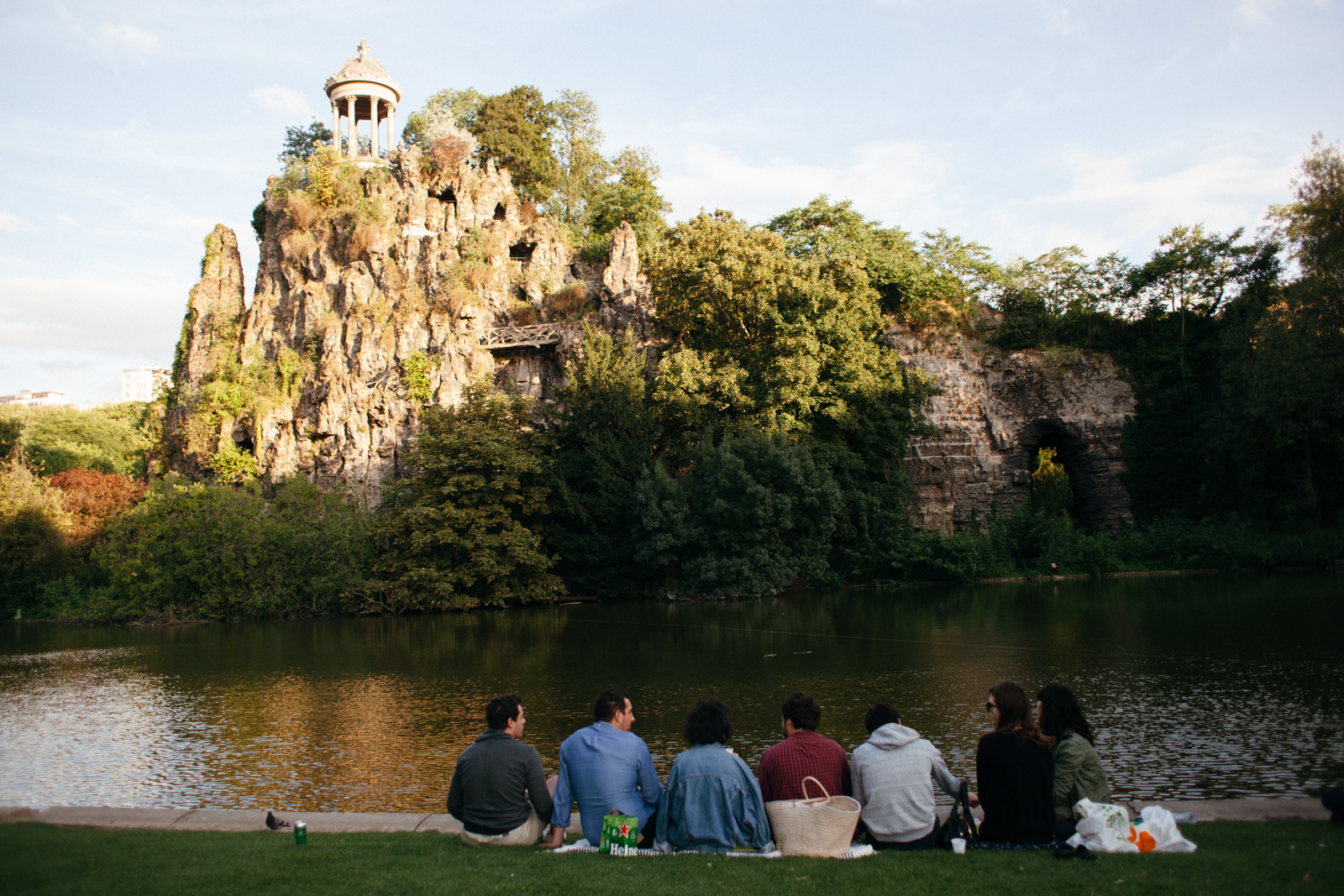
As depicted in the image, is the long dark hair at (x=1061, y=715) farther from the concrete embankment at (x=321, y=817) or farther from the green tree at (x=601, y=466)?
the green tree at (x=601, y=466)

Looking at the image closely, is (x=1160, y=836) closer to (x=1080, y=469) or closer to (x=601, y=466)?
(x=601, y=466)

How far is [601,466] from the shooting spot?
30406 millimetres

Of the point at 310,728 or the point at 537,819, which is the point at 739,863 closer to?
the point at 537,819

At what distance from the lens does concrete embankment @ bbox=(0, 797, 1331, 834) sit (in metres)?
5.97

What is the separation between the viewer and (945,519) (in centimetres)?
3575

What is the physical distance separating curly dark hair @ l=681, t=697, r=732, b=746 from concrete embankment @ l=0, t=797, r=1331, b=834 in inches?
60.1

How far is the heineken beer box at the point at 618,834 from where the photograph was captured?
5570 millimetres

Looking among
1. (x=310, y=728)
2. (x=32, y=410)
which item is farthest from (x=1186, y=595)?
(x=32, y=410)

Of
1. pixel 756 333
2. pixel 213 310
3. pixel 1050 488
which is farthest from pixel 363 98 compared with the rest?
pixel 1050 488

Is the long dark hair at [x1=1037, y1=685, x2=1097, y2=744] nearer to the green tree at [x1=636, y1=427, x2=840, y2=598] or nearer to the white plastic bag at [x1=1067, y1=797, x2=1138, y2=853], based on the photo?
the white plastic bag at [x1=1067, y1=797, x2=1138, y2=853]

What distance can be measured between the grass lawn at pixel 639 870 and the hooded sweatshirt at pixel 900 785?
228 mm

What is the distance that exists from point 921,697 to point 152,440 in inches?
1571

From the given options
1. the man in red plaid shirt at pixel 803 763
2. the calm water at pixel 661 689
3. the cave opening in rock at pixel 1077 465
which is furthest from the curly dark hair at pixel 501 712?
the cave opening in rock at pixel 1077 465

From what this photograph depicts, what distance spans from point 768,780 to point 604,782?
111 cm
